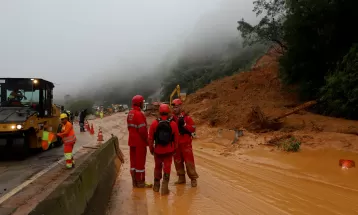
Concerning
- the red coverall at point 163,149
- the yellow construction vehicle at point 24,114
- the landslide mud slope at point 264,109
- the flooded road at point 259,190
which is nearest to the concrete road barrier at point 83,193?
the flooded road at point 259,190

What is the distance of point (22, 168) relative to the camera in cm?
1055

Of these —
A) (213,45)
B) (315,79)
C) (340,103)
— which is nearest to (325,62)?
(315,79)

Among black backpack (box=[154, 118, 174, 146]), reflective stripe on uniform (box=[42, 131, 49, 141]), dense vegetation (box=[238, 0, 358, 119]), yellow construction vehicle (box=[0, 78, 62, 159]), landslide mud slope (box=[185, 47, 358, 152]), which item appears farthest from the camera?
dense vegetation (box=[238, 0, 358, 119])

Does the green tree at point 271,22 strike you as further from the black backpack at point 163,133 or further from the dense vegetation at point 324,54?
the black backpack at point 163,133

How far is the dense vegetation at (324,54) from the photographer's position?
15.7 metres

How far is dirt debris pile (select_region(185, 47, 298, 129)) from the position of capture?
66.8 feet

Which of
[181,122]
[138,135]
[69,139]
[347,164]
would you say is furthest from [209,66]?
[138,135]

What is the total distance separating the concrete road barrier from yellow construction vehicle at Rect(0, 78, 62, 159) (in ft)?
14.2

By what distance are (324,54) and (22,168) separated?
1617 centimetres

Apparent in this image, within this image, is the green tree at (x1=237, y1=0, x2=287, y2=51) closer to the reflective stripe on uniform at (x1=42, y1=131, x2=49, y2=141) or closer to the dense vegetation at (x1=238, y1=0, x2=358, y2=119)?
the dense vegetation at (x1=238, y1=0, x2=358, y2=119)

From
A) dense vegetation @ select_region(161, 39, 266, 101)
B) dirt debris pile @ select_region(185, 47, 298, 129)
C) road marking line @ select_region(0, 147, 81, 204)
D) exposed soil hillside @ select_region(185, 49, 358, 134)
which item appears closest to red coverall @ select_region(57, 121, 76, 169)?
road marking line @ select_region(0, 147, 81, 204)

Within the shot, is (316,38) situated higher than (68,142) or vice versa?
(316,38)

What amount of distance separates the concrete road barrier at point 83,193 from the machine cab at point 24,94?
18.7 feet

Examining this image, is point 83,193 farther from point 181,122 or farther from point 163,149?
point 181,122
